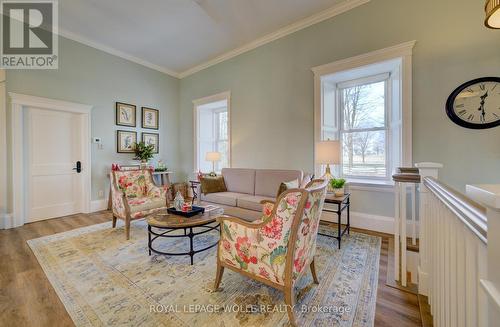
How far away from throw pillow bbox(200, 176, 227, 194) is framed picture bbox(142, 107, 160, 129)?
7.67ft

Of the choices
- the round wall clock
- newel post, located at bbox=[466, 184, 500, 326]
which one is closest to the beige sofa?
the round wall clock

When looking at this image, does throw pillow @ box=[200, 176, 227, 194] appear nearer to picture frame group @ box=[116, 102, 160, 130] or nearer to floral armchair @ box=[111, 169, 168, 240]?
floral armchair @ box=[111, 169, 168, 240]

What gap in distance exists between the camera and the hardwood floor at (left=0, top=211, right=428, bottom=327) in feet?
4.85

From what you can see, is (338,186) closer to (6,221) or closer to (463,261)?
(463,261)

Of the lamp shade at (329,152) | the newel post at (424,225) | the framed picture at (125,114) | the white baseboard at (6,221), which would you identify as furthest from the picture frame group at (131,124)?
the newel post at (424,225)

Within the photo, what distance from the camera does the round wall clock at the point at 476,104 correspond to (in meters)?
2.31

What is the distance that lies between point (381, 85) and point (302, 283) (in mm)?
3153

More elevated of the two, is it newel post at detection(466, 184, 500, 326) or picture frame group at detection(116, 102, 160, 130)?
picture frame group at detection(116, 102, 160, 130)

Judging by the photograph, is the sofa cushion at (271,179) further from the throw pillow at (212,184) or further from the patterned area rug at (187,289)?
the patterned area rug at (187,289)

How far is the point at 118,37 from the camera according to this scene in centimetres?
405

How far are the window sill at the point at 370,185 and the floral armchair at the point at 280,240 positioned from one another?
189 centimetres

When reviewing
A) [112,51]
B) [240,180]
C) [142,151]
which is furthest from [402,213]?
[112,51]

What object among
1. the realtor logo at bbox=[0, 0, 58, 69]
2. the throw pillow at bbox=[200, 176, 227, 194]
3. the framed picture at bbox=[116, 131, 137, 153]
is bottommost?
the throw pillow at bbox=[200, 176, 227, 194]

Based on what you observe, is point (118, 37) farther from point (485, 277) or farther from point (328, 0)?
point (485, 277)
